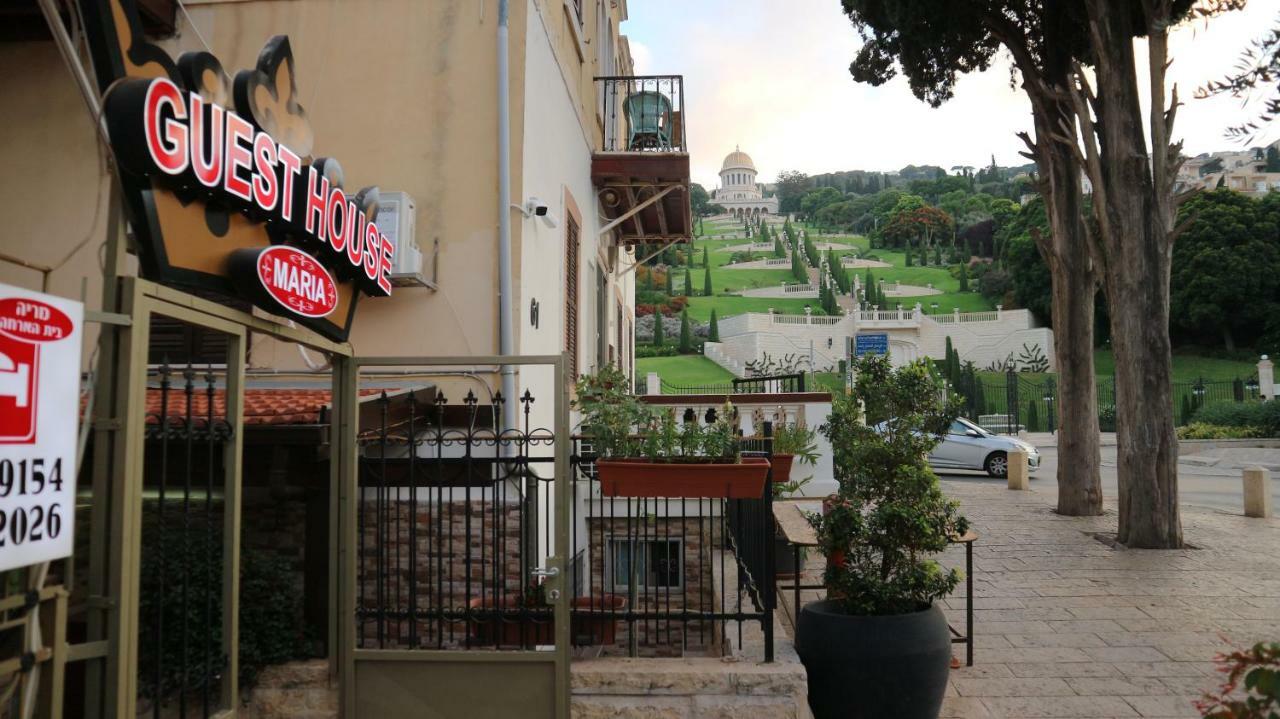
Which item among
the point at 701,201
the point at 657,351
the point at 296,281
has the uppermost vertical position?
the point at 701,201

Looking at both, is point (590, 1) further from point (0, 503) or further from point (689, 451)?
A: point (0, 503)

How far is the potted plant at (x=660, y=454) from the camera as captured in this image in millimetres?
5379

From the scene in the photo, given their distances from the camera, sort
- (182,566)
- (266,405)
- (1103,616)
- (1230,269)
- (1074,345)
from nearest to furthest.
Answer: (182,566), (266,405), (1103,616), (1074,345), (1230,269)

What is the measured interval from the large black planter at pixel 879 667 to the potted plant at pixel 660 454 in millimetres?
978

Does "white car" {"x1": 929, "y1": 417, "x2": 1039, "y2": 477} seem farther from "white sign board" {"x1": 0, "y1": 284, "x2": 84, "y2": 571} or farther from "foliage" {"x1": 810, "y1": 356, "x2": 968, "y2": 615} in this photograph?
"white sign board" {"x1": 0, "y1": 284, "x2": 84, "y2": 571}

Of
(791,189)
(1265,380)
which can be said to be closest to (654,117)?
(1265,380)

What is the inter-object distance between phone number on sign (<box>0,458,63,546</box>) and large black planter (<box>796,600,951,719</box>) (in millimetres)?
4050

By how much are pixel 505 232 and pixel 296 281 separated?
323 centimetres

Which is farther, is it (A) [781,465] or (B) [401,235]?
(A) [781,465]

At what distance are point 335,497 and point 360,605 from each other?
0.77 m

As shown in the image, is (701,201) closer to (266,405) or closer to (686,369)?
(686,369)

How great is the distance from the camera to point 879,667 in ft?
17.4

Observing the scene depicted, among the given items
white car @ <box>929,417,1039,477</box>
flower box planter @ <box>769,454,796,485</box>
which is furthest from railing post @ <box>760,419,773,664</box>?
white car @ <box>929,417,1039,477</box>

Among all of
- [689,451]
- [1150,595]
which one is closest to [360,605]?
[689,451]
